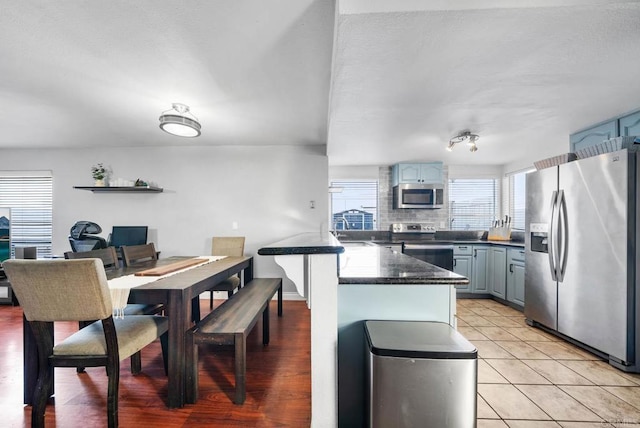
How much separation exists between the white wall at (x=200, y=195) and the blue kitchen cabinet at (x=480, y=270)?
7.87 feet

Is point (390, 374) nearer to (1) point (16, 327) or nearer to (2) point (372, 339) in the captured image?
(2) point (372, 339)

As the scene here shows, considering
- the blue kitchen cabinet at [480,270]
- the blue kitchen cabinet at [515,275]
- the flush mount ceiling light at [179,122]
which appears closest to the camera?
the flush mount ceiling light at [179,122]

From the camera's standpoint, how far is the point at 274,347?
2.45 meters

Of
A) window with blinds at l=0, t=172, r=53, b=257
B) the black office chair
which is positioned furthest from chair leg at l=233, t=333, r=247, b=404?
window with blinds at l=0, t=172, r=53, b=257

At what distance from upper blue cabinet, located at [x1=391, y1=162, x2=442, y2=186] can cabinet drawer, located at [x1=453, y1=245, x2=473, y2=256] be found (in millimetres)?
1107

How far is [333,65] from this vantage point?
166cm

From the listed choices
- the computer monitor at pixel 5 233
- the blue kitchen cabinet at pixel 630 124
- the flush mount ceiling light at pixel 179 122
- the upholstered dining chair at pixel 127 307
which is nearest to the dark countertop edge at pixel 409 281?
the upholstered dining chair at pixel 127 307

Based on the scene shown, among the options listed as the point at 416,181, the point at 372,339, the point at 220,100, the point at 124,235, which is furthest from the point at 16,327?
the point at 416,181

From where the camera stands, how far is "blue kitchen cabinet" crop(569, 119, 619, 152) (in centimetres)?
251

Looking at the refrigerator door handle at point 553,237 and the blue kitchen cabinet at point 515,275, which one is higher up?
the refrigerator door handle at point 553,237

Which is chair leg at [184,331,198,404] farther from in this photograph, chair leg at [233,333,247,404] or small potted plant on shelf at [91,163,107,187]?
small potted plant on shelf at [91,163,107,187]

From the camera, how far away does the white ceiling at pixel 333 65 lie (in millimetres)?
1312

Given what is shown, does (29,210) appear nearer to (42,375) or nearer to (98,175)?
(98,175)

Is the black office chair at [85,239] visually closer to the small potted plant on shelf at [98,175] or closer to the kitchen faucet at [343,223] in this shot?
the small potted plant on shelf at [98,175]
